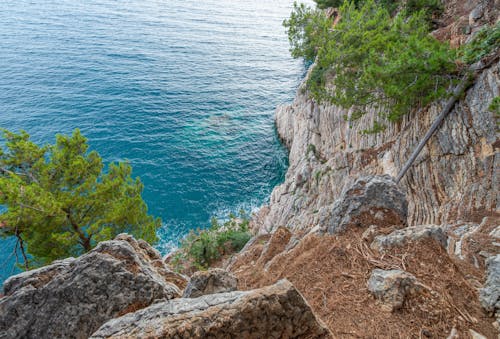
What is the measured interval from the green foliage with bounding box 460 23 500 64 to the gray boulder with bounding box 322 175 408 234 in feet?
28.0

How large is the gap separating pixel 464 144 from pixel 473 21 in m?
10.4

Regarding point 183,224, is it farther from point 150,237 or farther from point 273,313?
point 273,313

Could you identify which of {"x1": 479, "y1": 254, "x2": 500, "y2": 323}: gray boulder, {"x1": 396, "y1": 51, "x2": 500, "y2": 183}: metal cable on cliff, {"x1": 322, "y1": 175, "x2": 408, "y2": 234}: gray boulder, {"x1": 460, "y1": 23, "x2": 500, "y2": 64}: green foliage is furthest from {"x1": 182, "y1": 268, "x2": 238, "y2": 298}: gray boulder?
{"x1": 460, "y1": 23, "x2": 500, "y2": 64}: green foliage

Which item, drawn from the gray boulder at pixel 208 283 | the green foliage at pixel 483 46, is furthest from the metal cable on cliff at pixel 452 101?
the gray boulder at pixel 208 283

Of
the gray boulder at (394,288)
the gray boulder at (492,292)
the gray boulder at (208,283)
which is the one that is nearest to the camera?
the gray boulder at (492,292)

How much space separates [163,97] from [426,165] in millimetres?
45115

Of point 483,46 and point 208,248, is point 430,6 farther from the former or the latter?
point 208,248

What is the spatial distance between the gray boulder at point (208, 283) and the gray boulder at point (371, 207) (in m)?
4.05

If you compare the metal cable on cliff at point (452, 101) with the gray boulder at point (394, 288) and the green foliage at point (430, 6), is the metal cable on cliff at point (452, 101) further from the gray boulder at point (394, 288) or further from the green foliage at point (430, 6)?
the green foliage at point (430, 6)

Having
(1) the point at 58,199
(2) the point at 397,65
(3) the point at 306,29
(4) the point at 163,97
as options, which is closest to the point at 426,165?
(2) the point at 397,65

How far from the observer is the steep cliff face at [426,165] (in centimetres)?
1146

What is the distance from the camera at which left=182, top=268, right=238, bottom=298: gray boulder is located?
6814mm

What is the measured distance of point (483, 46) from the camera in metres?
12.8

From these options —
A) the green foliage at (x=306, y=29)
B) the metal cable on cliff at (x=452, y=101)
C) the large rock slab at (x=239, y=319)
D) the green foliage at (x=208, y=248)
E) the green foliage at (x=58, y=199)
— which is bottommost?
the green foliage at (x=208, y=248)
